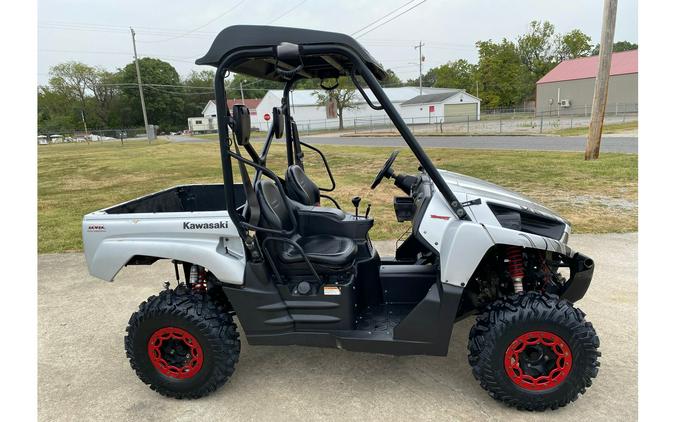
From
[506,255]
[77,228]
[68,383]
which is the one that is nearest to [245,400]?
[68,383]

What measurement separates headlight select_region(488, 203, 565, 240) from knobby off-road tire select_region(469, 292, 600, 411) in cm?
39

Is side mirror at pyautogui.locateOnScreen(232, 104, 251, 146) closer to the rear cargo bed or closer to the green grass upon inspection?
the rear cargo bed

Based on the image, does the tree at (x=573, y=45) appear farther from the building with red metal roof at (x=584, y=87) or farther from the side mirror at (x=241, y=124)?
the side mirror at (x=241, y=124)

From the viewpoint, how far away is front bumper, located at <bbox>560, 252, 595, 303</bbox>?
2.84 meters

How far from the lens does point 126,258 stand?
2.82m

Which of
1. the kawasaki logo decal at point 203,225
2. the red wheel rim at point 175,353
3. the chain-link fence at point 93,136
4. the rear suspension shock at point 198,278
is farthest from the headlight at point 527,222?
the chain-link fence at point 93,136

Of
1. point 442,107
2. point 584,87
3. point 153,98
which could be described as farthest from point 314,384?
point 153,98

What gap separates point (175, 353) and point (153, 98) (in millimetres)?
77178

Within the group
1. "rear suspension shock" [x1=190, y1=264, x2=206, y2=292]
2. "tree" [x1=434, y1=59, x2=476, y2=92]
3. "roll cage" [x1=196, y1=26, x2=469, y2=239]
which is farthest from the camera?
"tree" [x1=434, y1=59, x2=476, y2=92]

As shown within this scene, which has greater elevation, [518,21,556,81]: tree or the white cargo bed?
[518,21,556,81]: tree

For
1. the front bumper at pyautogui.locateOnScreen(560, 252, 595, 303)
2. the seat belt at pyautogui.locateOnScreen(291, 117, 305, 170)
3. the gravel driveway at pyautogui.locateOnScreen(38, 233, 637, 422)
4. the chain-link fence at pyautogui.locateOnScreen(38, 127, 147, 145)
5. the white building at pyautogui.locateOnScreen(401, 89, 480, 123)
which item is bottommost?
the gravel driveway at pyautogui.locateOnScreen(38, 233, 637, 422)

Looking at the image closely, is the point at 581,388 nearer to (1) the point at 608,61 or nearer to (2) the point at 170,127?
(1) the point at 608,61

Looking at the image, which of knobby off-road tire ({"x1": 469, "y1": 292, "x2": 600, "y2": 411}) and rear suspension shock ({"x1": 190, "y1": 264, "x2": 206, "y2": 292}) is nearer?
knobby off-road tire ({"x1": 469, "y1": 292, "x2": 600, "y2": 411})

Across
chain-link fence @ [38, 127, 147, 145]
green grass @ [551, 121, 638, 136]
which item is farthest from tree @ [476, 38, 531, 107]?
chain-link fence @ [38, 127, 147, 145]
